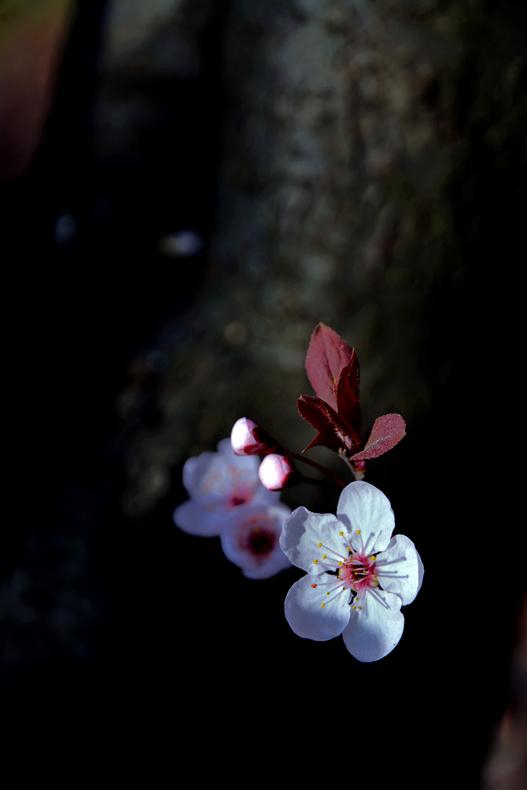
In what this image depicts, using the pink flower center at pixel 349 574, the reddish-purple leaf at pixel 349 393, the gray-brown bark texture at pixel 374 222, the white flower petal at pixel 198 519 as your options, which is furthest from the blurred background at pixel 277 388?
the reddish-purple leaf at pixel 349 393

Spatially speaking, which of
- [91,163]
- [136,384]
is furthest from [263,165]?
[136,384]

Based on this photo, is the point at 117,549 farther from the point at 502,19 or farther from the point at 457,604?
the point at 502,19

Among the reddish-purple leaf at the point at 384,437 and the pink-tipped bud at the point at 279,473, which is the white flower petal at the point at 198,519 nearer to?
the pink-tipped bud at the point at 279,473

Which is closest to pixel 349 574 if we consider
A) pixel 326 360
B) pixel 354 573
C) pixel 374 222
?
pixel 354 573

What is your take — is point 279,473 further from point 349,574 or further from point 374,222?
point 374,222

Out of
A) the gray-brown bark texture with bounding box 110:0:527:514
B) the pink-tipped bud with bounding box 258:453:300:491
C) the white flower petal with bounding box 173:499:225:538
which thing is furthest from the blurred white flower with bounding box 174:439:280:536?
the gray-brown bark texture with bounding box 110:0:527:514
